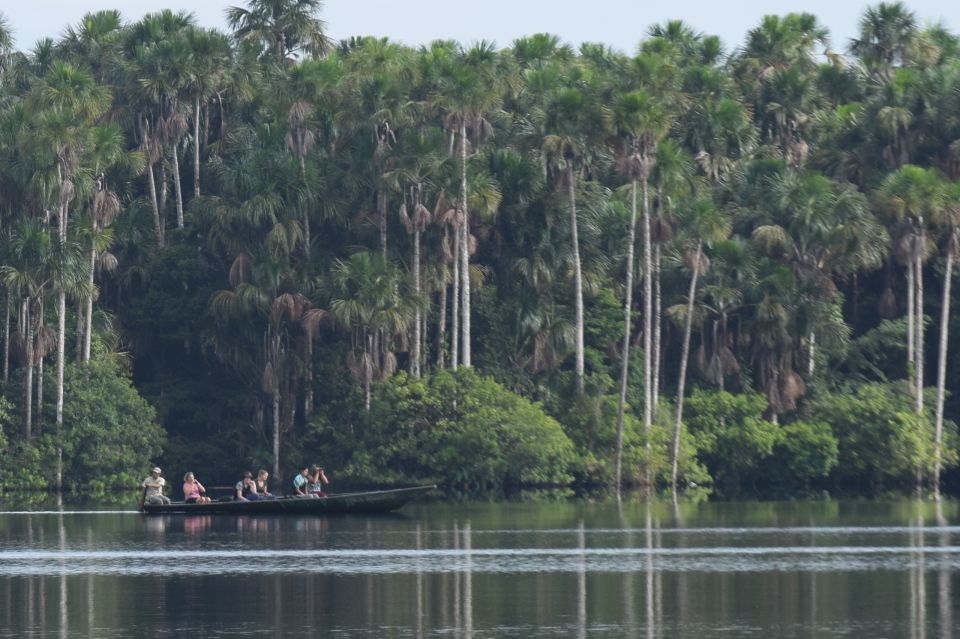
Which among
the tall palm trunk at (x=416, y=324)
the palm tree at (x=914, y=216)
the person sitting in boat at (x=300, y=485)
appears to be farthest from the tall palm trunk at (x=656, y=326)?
the person sitting in boat at (x=300, y=485)

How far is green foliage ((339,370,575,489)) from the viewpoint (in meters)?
74.9

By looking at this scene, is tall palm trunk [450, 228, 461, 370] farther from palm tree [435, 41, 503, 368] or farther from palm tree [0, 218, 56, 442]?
palm tree [0, 218, 56, 442]

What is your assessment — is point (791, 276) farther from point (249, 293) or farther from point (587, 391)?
point (249, 293)

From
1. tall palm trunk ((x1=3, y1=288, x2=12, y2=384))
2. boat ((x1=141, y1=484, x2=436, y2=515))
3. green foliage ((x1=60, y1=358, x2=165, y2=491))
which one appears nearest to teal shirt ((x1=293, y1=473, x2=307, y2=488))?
boat ((x1=141, y1=484, x2=436, y2=515))

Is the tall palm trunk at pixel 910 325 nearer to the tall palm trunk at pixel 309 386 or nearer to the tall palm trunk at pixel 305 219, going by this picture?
the tall palm trunk at pixel 305 219

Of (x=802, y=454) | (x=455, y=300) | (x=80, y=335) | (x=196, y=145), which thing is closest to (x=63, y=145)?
(x=80, y=335)

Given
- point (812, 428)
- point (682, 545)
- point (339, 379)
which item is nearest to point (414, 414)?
point (339, 379)

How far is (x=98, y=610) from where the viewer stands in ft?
111

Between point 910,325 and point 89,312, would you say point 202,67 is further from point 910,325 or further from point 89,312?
point 910,325

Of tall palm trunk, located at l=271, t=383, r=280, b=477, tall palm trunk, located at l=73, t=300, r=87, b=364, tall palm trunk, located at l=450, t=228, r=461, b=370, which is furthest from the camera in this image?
tall palm trunk, located at l=271, t=383, r=280, b=477

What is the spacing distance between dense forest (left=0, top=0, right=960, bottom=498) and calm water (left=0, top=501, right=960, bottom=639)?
17084 millimetres

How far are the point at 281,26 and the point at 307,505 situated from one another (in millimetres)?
40980

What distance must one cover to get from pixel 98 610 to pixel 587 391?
4723cm

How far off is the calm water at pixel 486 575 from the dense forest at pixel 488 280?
17.1m
